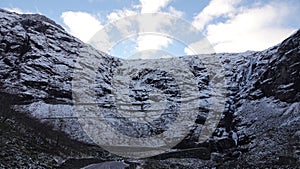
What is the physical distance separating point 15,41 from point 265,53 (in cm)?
6236

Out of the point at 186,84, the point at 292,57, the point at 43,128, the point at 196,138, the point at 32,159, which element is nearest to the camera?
the point at 32,159

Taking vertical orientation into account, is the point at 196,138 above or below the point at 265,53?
below

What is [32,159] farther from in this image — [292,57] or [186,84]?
[186,84]

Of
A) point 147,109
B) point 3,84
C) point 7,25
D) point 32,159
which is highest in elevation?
point 7,25

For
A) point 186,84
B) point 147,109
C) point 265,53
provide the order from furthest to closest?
point 186,84 < point 265,53 < point 147,109

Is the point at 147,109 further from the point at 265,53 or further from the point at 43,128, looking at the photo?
the point at 265,53

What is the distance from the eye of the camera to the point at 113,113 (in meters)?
61.9

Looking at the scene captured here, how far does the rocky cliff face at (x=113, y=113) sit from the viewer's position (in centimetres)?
3562

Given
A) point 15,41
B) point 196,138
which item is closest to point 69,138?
point 196,138

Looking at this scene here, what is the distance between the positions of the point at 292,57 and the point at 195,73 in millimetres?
33733

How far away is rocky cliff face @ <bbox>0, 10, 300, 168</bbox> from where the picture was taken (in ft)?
117

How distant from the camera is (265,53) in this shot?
72.2 meters

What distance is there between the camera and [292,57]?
2235 inches

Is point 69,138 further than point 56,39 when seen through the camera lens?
No
